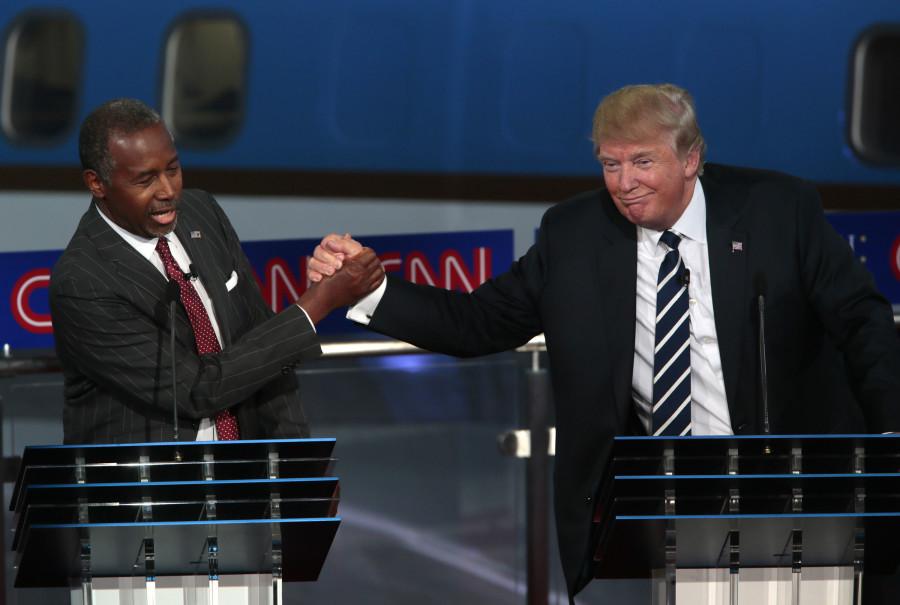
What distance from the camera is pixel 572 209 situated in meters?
2.74

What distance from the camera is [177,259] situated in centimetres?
258

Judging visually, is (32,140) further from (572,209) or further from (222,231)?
(572,209)

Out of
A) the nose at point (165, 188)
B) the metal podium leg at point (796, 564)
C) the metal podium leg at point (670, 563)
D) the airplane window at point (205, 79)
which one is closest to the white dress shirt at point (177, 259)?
the nose at point (165, 188)

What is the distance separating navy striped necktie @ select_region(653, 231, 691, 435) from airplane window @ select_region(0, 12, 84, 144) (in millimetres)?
2645

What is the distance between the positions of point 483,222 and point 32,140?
150 cm

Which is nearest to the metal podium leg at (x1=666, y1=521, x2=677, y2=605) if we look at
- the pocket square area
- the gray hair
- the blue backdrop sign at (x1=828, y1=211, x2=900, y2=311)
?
the pocket square area

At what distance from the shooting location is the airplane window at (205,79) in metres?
4.58

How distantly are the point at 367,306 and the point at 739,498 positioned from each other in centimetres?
96

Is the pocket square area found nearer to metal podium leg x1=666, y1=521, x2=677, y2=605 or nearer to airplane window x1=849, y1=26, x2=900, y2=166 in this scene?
metal podium leg x1=666, y1=521, x2=677, y2=605

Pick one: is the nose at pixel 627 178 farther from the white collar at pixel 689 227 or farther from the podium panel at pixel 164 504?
the podium panel at pixel 164 504

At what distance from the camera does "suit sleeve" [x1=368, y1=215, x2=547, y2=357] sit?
273 centimetres

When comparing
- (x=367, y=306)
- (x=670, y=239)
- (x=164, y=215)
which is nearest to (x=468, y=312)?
(x=367, y=306)

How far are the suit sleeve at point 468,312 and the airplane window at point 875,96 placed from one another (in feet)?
9.20

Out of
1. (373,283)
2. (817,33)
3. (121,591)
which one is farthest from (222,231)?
(817,33)
